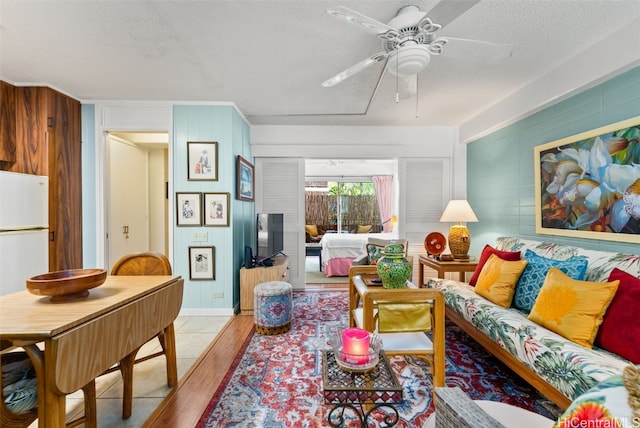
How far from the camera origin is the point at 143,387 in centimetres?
191

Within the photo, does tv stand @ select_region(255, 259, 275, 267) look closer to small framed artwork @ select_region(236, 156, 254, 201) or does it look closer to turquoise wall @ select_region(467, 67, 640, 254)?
small framed artwork @ select_region(236, 156, 254, 201)

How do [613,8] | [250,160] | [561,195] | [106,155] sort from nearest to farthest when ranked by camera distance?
[613,8] < [561,195] < [106,155] < [250,160]

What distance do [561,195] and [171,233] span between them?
12.9 feet

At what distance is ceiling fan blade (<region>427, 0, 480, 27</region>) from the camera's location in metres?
1.18

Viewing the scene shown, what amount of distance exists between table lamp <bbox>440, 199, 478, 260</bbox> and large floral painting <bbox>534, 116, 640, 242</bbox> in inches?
31.3

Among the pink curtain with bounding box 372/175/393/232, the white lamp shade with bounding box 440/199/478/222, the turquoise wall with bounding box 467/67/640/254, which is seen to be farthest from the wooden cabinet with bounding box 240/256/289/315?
the pink curtain with bounding box 372/175/393/232

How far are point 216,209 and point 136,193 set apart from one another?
69.6 inches

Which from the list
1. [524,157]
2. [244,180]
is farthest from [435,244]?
[244,180]

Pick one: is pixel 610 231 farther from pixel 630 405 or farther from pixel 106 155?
pixel 106 155

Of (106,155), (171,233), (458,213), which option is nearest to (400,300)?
(458,213)

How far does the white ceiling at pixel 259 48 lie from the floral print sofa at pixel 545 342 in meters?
1.60

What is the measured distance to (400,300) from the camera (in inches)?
71.0

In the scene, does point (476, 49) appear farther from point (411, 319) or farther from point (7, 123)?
point (7, 123)

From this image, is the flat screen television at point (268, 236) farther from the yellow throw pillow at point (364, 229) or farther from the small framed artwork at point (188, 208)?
the yellow throw pillow at point (364, 229)
